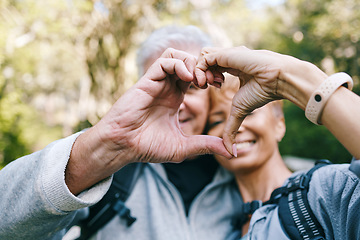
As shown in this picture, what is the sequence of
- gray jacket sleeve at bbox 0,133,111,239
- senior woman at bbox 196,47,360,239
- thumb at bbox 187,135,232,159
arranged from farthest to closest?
1. thumb at bbox 187,135,232,159
2. gray jacket sleeve at bbox 0,133,111,239
3. senior woman at bbox 196,47,360,239

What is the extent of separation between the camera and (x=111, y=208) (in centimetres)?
180

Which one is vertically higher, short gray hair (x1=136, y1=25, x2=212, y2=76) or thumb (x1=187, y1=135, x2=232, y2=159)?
short gray hair (x1=136, y1=25, x2=212, y2=76)

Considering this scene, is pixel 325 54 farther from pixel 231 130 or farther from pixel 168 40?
pixel 231 130

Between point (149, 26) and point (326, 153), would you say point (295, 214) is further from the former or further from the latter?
point (149, 26)

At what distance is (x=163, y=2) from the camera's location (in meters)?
12.0

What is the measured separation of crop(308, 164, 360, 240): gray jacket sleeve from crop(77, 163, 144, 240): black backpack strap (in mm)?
1016

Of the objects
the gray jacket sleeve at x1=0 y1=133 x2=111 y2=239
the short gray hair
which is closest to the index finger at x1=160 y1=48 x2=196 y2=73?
the gray jacket sleeve at x1=0 y1=133 x2=111 y2=239

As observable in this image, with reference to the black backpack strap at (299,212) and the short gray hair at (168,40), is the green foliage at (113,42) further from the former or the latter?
the black backpack strap at (299,212)

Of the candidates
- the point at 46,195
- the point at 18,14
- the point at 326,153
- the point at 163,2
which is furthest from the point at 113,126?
the point at 163,2

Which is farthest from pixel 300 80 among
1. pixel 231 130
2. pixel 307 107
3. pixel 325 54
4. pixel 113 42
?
pixel 113 42

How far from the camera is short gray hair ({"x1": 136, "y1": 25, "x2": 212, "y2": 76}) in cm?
220

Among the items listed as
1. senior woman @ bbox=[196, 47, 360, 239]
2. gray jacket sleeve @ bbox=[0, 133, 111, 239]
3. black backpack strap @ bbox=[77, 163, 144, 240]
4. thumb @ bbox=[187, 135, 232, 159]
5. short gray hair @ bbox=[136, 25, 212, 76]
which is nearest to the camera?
senior woman @ bbox=[196, 47, 360, 239]

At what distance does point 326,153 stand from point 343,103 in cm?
719

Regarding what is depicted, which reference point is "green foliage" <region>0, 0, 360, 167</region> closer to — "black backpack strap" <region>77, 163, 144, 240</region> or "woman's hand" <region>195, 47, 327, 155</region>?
"black backpack strap" <region>77, 163, 144, 240</region>
